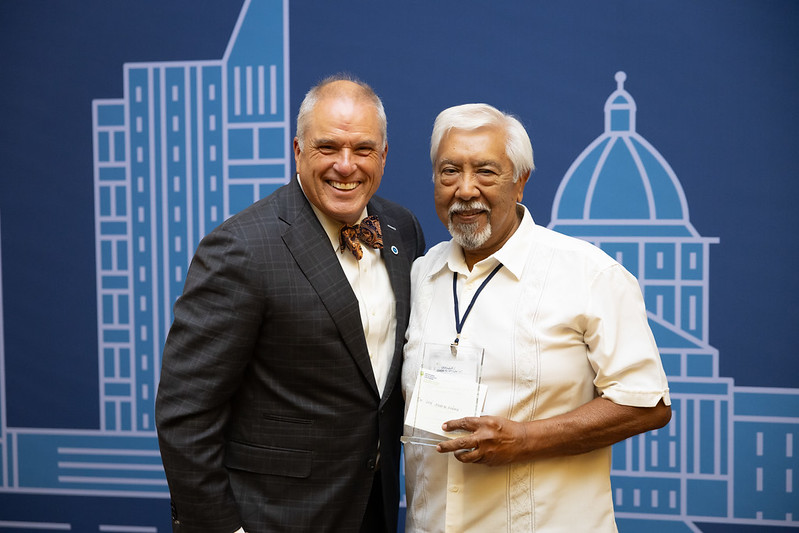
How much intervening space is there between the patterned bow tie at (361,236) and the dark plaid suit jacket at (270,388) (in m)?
0.07

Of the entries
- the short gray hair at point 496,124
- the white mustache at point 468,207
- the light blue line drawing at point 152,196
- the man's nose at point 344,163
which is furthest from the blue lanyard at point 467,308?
the light blue line drawing at point 152,196

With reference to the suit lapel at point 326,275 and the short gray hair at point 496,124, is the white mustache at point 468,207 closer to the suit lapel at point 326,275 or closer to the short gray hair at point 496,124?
the short gray hair at point 496,124

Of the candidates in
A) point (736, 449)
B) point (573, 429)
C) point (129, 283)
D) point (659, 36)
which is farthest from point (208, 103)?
point (736, 449)

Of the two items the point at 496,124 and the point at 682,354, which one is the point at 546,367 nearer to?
the point at 496,124

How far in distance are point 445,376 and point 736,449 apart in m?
1.86

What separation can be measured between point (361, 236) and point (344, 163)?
241mm

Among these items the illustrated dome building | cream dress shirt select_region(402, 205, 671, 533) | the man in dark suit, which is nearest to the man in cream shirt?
cream dress shirt select_region(402, 205, 671, 533)

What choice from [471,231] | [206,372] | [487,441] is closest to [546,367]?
[487,441]

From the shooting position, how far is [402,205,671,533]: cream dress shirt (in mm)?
1776

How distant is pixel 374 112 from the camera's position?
6.37ft

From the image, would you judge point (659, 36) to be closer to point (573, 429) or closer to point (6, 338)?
point (573, 429)

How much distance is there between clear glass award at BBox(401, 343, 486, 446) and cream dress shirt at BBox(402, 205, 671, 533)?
0.20 feet

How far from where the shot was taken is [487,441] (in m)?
1.68

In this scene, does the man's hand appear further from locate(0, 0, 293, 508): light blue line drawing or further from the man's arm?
locate(0, 0, 293, 508): light blue line drawing
